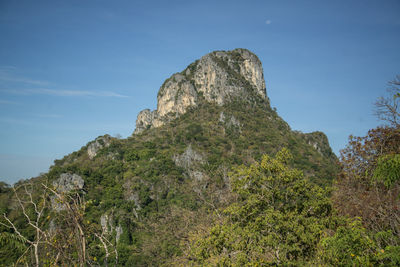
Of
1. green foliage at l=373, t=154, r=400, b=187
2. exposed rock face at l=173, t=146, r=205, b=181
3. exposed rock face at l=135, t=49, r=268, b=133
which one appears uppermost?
exposed rock face at l=135, t=49, r=268, b=133

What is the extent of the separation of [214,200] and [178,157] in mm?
40175

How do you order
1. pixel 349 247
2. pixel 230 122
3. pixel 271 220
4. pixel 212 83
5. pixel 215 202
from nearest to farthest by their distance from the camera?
pixel 349 247
pixel 271 220
pixel 215 202
pixel 230 122
pixel 212 83

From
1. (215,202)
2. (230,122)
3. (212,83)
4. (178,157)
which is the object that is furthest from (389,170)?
(212,83)

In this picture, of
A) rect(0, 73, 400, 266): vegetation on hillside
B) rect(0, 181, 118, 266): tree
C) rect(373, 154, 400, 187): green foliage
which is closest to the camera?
rect(0, 181, 118, 266): tree

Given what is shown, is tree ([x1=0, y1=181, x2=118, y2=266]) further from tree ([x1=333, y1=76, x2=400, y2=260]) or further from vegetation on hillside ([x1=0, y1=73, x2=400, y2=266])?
tree ([x1=333, y1=76, x2=400, y2=260])

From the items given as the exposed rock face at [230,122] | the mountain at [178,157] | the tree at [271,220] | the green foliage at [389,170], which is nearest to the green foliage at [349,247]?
the green foliage at [389,170]

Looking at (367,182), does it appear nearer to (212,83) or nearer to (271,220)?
(271,220)

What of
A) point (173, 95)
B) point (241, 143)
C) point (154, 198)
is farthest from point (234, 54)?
point (154, 198)

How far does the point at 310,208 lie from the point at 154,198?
45302 mm

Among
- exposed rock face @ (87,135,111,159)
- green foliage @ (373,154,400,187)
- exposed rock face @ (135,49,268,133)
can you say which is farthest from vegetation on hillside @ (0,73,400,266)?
exposed rock face @ (135,49,268,133)

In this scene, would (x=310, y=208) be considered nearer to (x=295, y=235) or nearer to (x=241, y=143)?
(x=295, y=235)

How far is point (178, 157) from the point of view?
61.6 meters

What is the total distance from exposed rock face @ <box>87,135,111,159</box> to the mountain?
0.25m

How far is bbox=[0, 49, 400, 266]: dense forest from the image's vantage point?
5.46 meters
